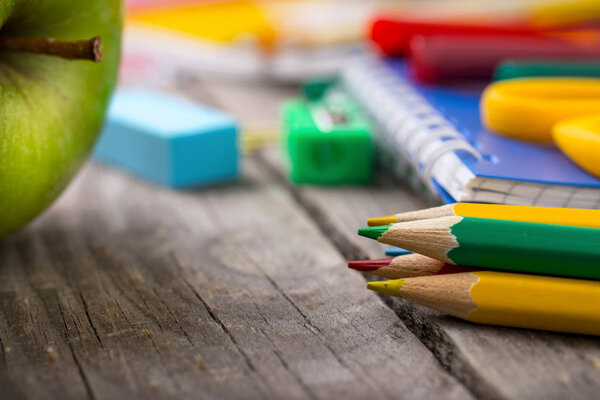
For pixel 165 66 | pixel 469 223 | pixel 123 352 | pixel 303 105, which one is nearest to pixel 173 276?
pixel 123 352

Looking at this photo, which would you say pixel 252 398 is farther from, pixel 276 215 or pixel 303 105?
pixel 303 105

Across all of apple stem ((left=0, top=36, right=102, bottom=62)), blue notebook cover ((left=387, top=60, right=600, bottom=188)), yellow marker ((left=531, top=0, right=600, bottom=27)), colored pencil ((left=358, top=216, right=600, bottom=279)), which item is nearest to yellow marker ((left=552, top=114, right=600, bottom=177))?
blue notebook cover ((left=387, top=60, right=600, bottom=188))

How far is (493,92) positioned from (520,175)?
0.15 metres

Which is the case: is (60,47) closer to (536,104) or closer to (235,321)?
(235,321)

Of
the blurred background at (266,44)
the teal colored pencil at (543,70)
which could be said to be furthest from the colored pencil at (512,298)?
the blurred background at (266,44)

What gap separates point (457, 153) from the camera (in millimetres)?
597

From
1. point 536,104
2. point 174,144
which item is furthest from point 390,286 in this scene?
point 174,144

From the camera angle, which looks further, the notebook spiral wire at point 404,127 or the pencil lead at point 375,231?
the notebook spiral wire at point 404,127

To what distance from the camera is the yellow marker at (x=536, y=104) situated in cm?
64

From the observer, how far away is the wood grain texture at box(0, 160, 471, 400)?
42cm

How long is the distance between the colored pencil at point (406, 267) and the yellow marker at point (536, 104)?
0.73 feet

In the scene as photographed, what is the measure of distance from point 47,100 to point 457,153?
1.03 ft

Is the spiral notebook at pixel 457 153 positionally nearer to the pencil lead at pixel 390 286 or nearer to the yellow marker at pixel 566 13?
the pencil lead at pixel 390 286

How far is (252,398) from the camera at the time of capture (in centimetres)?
40
